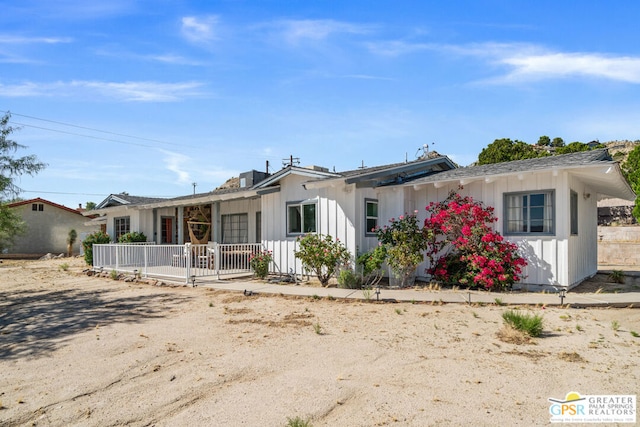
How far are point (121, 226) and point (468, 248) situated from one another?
19415mm

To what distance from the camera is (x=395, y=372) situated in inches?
188

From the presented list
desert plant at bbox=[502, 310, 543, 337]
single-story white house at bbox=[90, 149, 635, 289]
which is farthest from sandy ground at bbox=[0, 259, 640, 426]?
single-story white house at bbox=[90, 149, 635, 289]

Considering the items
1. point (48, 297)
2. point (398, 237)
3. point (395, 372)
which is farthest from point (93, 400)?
point (48, 297)

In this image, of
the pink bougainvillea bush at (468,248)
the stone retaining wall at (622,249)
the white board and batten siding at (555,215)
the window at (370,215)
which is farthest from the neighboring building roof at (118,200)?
the stone retaining wall at (622,249)

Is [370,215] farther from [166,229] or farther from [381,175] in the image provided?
[166,229]

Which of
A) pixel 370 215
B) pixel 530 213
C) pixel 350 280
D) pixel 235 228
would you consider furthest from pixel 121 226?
pixel 530 213

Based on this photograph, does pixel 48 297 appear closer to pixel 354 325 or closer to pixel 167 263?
pixel 167 263

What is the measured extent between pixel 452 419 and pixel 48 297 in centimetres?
1192

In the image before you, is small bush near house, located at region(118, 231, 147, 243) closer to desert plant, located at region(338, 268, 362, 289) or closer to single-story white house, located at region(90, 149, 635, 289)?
single-story white house, located at region(90, 149, 635, 289)

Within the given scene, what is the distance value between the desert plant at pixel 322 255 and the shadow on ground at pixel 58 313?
11.2ft

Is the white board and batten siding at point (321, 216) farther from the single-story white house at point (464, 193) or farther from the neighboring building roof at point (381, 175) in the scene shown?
the neighboring building roof at point (381, 175)

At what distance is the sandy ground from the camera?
152 inches

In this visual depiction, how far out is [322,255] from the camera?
11.4 m

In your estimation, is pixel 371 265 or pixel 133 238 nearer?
pixel 371 265
